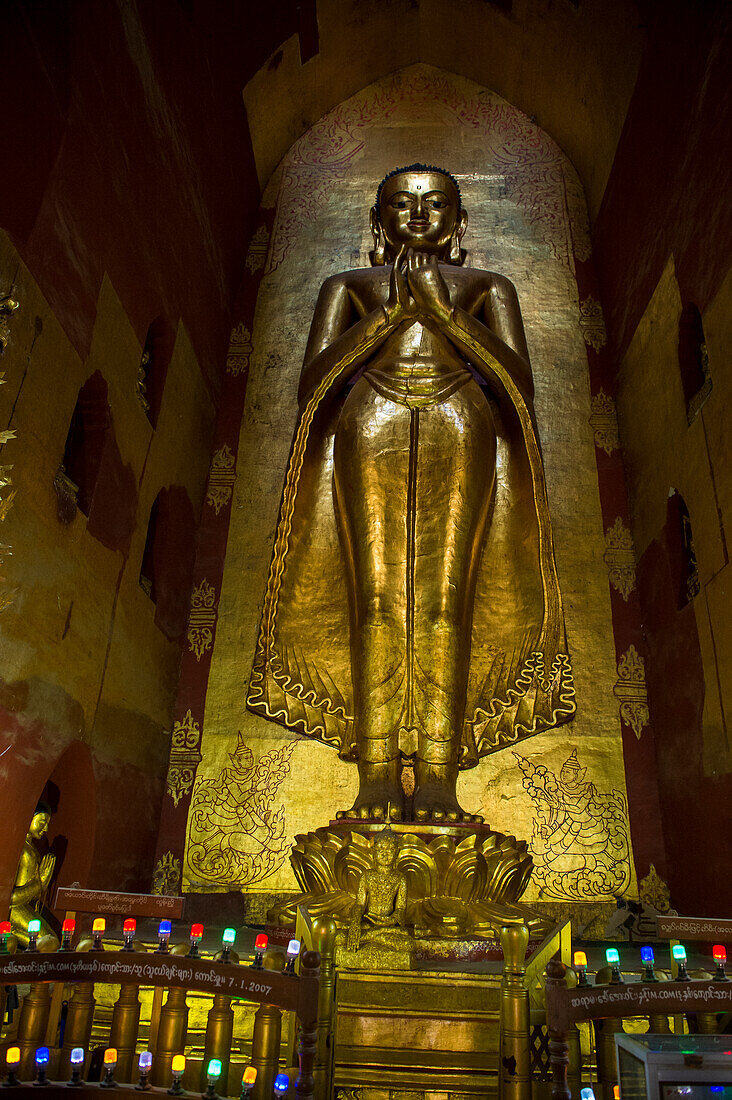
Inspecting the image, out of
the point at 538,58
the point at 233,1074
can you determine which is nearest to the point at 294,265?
the point at 538,58

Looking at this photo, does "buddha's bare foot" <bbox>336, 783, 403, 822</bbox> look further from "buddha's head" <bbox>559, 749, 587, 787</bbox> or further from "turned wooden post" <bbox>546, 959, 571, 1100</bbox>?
"turned wooden post" <bbox>546, 959, 571, 1100</bbox>

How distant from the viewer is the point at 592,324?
4816mm

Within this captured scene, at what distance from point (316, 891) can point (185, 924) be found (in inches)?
36.0

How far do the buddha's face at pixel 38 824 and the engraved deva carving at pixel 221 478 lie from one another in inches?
74.2

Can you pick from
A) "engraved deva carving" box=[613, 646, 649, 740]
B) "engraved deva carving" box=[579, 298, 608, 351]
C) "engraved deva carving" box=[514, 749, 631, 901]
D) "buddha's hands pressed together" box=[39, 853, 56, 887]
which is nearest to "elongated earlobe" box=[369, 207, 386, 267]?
"engraved deva carving" box=[579, 298, 608, 351]

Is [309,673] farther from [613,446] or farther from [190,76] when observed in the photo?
[190,76]

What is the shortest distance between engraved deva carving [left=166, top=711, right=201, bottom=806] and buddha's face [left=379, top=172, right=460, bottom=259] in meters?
2.33

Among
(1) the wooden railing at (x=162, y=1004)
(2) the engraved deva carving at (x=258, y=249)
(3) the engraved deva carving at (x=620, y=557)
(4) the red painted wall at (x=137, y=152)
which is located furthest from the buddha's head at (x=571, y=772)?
(2) the engraved deva carving at (x=258, y=249)

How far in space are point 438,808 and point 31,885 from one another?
4.23ft

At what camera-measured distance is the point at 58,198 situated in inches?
116

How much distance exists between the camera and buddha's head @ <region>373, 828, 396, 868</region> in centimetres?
245

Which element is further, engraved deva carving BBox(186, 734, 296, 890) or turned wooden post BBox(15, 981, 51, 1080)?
engraved deva carving BBox(186, 734, 296, 890)

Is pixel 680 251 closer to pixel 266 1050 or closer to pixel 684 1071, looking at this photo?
pixel 684 1071

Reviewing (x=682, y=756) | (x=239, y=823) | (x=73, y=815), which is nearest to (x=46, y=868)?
(x=73, y=815)
